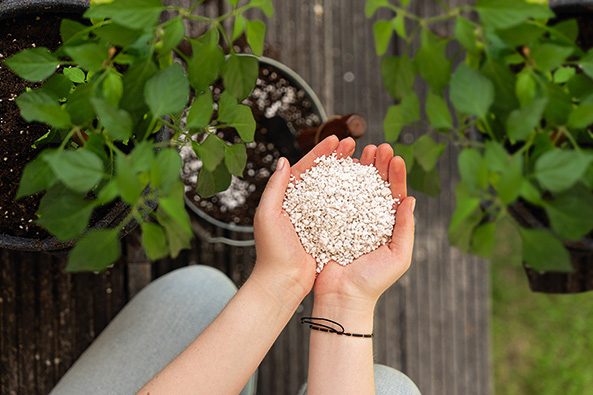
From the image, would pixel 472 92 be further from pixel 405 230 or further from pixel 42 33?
pixel 42 33

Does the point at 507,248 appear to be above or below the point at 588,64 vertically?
below

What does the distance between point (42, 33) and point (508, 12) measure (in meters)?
0.65

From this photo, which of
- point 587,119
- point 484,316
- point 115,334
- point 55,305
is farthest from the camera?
point 484,316

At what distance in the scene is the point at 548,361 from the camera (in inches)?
50.3

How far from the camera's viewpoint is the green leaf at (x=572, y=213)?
430 millimetres

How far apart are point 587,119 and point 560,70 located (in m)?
0.17

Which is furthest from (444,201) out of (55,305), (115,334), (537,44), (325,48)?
(55,305)

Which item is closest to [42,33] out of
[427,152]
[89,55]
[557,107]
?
[89,55]

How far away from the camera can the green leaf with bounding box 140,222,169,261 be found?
1.44 ft

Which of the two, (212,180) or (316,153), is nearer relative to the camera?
(212,180)

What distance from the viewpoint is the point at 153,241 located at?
444 millimetres

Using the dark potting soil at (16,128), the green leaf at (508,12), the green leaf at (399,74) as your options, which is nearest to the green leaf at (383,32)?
the green leaf at (399,74)

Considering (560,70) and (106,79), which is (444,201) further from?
(106,79)

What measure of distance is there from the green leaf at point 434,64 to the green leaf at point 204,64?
0.24 m
